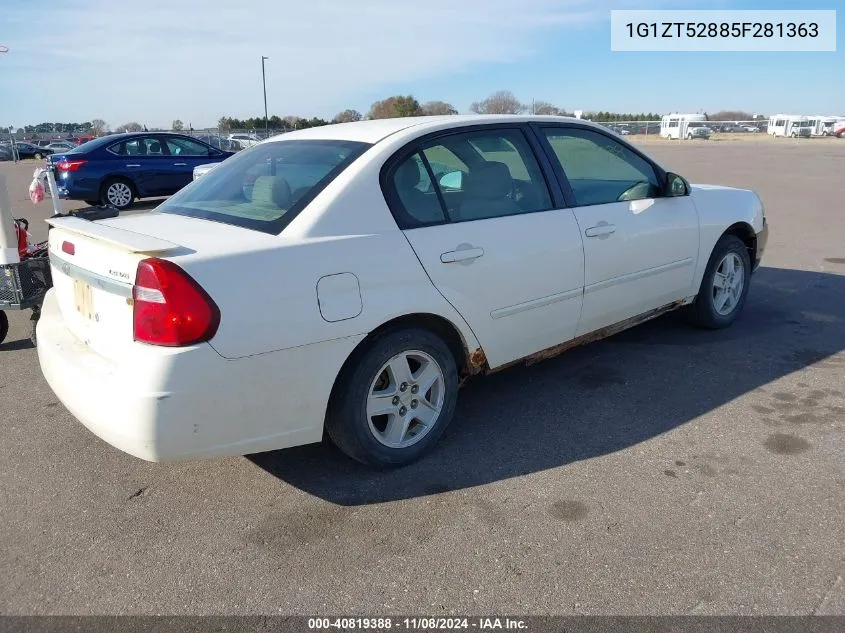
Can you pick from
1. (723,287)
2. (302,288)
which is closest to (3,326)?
(302,288)

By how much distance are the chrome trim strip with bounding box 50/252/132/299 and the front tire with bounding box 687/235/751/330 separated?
394 cm

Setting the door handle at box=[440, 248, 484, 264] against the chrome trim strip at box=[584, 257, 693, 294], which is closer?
the door handle at box=[440, 248, 484, 264]

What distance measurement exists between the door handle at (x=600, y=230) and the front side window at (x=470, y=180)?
297 millimetres

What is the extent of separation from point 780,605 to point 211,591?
2.01 m

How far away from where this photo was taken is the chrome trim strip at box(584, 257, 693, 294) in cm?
402

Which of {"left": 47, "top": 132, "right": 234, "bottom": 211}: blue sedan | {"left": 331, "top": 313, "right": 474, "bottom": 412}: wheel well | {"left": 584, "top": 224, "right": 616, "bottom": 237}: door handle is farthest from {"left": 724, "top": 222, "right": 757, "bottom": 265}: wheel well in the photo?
{"left": 47, "top": 132, "right": 234, "bottom": 211}: blue sedan

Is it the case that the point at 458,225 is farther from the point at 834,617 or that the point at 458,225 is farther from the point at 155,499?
the point at 834,617

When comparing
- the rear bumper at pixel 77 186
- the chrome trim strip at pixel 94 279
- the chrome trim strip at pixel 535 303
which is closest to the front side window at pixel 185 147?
the rear bumper at pixel 77 186

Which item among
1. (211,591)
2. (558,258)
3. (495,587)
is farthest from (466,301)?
(211,591)

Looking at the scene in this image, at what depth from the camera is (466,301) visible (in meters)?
3.36

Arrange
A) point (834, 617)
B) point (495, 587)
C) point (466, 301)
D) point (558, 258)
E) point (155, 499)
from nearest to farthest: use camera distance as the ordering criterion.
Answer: point (834, 617) < point (495, 587) < point (155, 499) < point (466, 301) < point (558, 258)

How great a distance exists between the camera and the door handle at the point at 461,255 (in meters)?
3.26

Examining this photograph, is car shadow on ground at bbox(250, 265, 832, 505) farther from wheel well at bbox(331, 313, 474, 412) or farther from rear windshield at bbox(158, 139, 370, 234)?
rear windshield at bbox(158, 139, 370, 234)

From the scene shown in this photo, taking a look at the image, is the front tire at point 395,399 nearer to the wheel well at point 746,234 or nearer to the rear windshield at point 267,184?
the rear windshield at point 267,184
